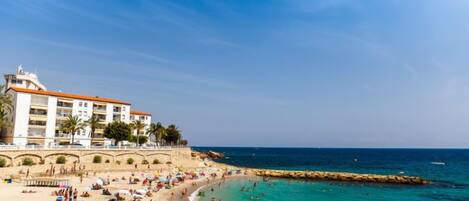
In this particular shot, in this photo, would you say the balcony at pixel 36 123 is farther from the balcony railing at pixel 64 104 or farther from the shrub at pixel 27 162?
the shrub at pixel 27 162

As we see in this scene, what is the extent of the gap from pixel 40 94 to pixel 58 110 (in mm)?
4875

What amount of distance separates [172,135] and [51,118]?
3848 cm

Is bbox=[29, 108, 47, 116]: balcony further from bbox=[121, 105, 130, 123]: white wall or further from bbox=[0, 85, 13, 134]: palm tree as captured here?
bbox=[121, 105, 130, 123]: white wall

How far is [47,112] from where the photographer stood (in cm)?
6519

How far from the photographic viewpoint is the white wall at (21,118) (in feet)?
200

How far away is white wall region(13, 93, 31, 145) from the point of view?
200 ft

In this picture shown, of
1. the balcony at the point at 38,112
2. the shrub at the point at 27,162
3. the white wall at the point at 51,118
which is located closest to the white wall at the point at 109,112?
the white wall at the point at 51,118

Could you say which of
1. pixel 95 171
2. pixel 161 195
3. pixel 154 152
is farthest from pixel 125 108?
pixel 161 195

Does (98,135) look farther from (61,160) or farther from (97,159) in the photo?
(61,160)

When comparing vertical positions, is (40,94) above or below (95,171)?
above

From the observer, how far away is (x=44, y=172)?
47.6 m

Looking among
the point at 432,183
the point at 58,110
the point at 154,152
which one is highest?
the point at 58,110

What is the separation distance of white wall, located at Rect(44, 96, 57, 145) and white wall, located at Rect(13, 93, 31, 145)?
3.65 m

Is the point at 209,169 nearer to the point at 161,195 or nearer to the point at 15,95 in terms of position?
the point at 161,195
